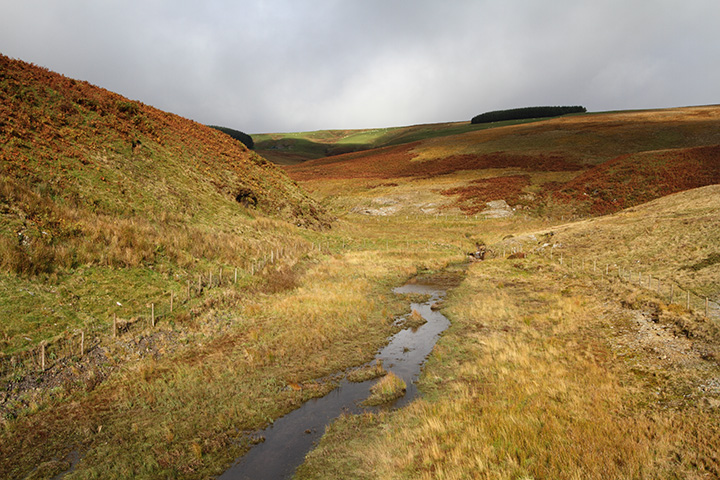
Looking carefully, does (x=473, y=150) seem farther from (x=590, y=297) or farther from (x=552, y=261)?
(x=590, y=297)

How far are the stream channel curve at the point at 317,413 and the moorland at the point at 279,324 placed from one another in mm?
391

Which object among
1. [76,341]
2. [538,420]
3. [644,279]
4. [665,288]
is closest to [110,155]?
[76,341]

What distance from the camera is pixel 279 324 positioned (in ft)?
57.1

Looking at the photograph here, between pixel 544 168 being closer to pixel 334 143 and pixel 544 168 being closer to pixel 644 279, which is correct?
pixel 644 279

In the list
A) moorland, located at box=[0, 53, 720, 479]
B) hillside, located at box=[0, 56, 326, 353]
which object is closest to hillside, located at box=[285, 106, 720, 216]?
moorland, located at box=[0, 53, 720, 479]

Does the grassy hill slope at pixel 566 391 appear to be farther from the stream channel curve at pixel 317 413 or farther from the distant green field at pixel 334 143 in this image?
the distant green field at pixel 334 143

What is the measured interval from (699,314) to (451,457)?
1265 centimetres

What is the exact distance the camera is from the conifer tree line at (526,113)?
5920 inches

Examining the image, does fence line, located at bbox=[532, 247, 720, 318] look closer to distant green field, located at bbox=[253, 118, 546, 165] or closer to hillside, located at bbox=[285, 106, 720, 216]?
hillside, located at bbox=[285, 106, 720, 216]

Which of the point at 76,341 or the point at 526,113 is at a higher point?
the point at 526,113

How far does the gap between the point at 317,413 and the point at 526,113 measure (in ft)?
559

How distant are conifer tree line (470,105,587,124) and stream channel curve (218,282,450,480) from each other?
517ft

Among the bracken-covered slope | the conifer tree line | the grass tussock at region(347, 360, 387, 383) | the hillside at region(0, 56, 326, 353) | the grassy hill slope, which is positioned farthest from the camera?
the conifer tree line

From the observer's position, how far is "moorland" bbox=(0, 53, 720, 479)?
8.87m
